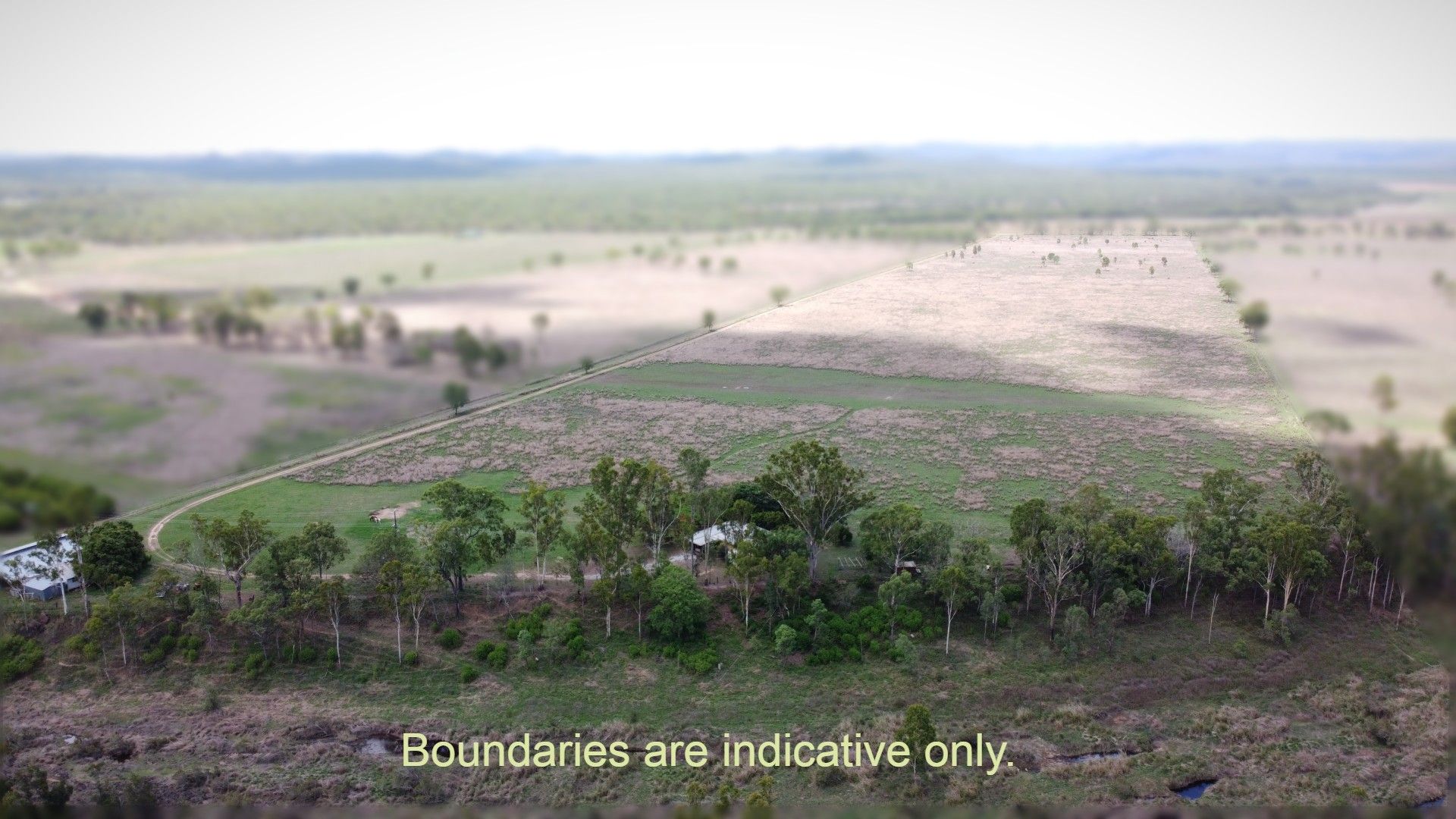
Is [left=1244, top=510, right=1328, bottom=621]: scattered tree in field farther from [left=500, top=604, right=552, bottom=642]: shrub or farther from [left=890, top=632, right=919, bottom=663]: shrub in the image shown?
[left=500, top=604, right=552, bottom=642]: shrub

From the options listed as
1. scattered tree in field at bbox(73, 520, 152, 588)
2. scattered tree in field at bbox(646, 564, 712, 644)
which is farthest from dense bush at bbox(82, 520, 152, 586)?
scattered tree in field at bbox(646, 564, 712, 644)

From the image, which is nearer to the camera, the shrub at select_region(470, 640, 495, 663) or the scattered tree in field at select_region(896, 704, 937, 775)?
the scattered tree in field at select_region(896, 704, 937, 775)

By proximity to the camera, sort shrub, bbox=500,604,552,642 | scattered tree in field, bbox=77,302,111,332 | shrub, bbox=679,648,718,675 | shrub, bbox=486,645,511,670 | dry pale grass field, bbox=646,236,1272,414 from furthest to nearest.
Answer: dry pale grass field, bbox=646,236,1272,414 → shrub, bbox=500,604,552,642 → shrub, bbox=486,645,511,670 → shrub, bbox=679,648,718,675 → scattered tree in field, bbox=77,302,111,332

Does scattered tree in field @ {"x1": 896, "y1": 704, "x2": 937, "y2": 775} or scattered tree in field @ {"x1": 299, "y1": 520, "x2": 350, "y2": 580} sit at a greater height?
scattered tree in field @ {"x1": 299, "y1": 520, "x2": 350, "y2": 580}

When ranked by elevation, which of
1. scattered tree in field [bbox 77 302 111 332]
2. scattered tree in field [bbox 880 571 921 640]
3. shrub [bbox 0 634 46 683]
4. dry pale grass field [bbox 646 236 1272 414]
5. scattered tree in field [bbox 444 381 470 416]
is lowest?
shrub [bbox 0 634 46 683]

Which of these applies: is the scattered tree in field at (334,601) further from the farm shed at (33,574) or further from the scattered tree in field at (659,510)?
the scattered tree in field at (659,510)

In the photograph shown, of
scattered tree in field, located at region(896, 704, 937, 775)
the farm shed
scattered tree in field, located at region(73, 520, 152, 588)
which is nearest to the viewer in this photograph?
scattered tree in field, located at region(896, 704, 937, 775)
